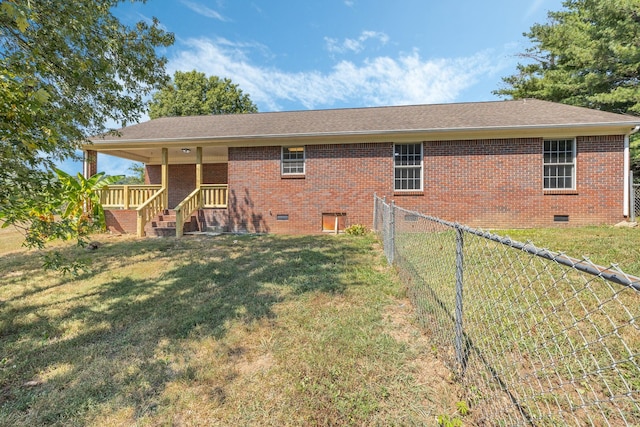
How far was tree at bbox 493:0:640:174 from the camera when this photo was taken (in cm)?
1368

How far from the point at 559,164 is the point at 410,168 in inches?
178

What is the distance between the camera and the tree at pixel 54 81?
2.52 m

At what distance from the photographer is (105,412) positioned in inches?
93.0

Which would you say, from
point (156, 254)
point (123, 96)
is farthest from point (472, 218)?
point (123, 96)

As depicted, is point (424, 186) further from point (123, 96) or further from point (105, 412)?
point (105, 412)

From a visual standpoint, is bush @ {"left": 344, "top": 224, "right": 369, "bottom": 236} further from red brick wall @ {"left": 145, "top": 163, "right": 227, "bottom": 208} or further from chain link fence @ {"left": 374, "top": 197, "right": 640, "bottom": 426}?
red brick wall @ {"left": 145, "top": 163, "right": 227, "bottom": 208}

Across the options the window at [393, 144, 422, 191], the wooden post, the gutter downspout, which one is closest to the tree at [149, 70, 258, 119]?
the wooden post

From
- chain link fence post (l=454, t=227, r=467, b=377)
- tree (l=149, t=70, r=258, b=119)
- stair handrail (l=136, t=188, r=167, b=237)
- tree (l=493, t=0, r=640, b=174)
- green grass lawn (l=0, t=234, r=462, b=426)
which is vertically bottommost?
green grass lawn (l=0, t=234, r=462, b=426)

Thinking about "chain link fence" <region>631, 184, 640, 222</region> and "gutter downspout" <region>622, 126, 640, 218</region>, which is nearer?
"gutter downspout" <region>622, 126, 640, 218</region>

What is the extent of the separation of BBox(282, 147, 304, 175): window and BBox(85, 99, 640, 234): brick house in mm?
36

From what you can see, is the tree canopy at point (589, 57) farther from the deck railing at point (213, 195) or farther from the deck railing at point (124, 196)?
the deck railing at point (124, 196)

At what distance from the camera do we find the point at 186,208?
1072 centimetres

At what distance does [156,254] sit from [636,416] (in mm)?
8371

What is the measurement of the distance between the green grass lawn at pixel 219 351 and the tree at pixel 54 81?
4.32 feet
